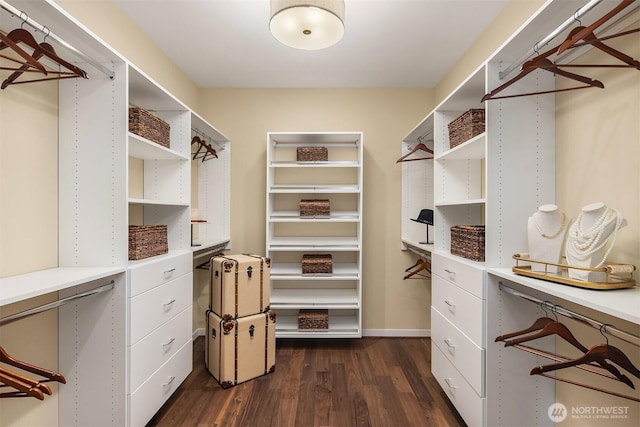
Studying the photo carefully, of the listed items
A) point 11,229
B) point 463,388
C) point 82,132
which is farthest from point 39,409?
point 463,388

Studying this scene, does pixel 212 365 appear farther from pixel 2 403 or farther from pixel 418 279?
pixel 418 279

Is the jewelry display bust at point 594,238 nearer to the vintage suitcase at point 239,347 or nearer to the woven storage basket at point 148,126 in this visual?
the vintage suitcase at point 239,347

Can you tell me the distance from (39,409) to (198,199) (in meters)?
2.12

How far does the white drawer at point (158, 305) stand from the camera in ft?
5.49

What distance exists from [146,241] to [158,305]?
0.38m

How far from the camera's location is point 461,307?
1875 millimetres

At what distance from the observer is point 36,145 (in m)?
1.55

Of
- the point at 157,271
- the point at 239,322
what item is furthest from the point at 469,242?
the point at 157,271

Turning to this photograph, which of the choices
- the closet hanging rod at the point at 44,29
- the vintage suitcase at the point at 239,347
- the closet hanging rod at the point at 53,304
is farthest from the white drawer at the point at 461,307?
the closet hanging rod at the point at 44,29

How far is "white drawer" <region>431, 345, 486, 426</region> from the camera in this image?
1671mm

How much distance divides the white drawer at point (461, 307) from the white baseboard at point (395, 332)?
119 cm

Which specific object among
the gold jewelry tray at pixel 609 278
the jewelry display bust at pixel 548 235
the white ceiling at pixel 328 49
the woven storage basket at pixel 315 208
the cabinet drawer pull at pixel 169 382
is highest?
the white ceiling at pixel 328 49

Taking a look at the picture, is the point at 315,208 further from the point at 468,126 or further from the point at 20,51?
the point at 20,51

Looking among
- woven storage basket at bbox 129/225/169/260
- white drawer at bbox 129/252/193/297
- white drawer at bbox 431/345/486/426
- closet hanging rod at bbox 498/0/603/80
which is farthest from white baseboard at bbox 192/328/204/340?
closet hanging rod at bbox 498/0/603/80
